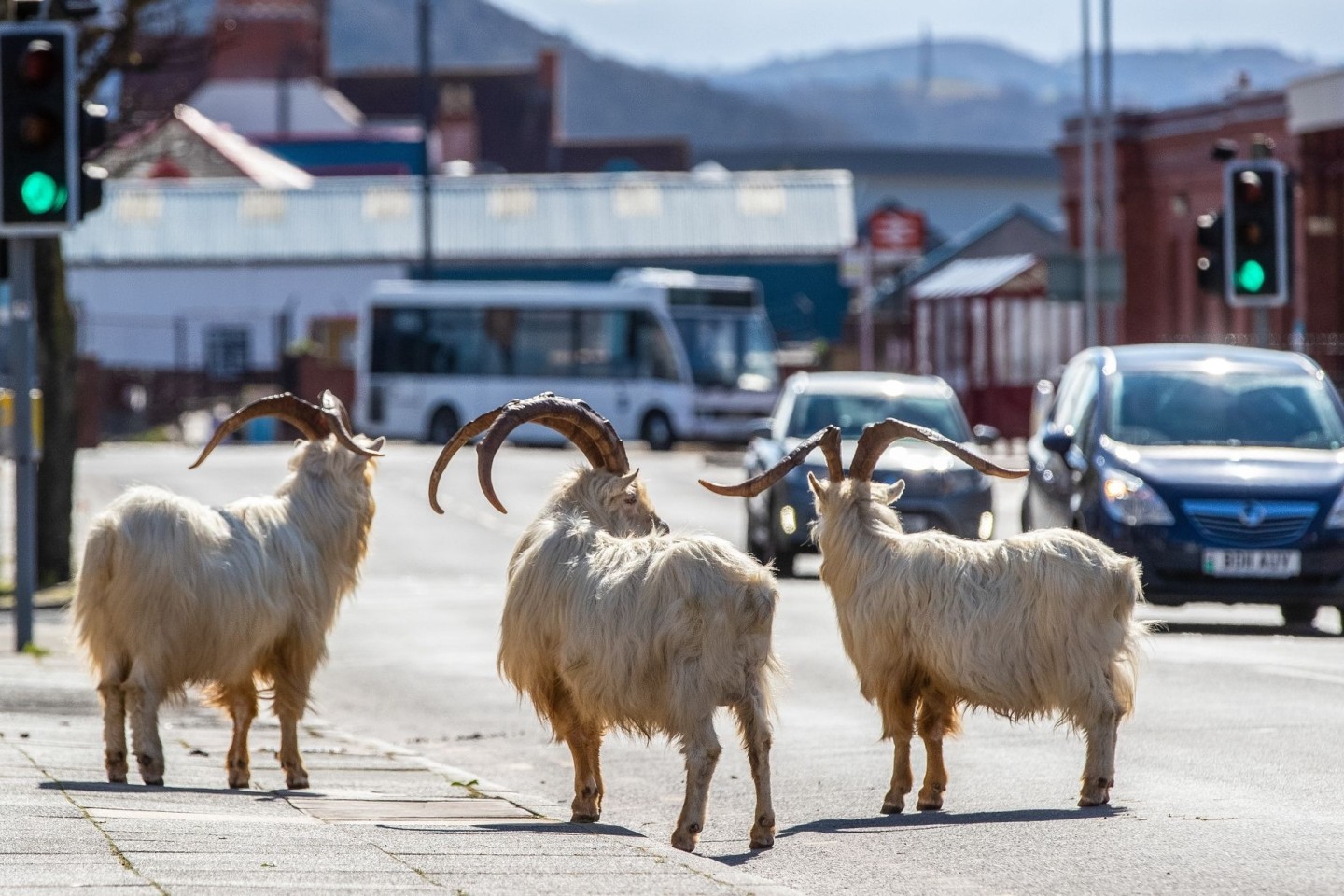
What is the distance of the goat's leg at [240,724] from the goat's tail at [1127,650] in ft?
12.3

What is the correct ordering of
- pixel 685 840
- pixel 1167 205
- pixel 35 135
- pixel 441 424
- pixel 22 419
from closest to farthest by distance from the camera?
pixel 685 840, pixel 35 135, pixel 22 419, pixel 1167 205, pixel 441 424

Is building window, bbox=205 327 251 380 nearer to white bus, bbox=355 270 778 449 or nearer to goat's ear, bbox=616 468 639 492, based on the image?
white bus, bbox=355 270 778 449

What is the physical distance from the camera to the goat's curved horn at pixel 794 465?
30.6 feet

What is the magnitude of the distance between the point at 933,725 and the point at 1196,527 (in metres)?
6.28

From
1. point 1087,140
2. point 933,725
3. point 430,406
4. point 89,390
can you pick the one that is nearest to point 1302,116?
point 1087,140

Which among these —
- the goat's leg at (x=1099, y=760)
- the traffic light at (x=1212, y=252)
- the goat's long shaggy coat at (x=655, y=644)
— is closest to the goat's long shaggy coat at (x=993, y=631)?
the goat's leg at (x=1099, y=760)

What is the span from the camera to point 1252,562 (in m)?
14.8

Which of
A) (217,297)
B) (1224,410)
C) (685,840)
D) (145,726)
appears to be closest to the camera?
(685,840)

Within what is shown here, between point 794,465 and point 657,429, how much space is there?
35668 millimetres

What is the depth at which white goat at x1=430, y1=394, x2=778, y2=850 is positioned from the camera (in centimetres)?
792

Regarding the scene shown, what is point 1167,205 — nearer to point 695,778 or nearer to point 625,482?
point 625,482

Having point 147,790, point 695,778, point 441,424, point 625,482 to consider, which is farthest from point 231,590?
point 441,424

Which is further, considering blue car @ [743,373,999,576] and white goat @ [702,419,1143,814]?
blue car @ [743,373,999,576]

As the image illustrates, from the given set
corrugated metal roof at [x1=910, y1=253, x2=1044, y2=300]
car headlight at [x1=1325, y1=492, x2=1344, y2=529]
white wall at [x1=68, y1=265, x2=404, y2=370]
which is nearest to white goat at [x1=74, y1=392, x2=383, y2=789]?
car headlight at [x1=1325, y1=492, x2=1344, y2=529]
